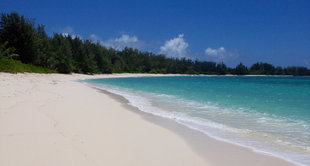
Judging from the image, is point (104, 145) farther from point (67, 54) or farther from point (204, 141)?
point (67, 54)

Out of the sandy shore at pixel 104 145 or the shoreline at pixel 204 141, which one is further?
the shoreline at pixel 204 141

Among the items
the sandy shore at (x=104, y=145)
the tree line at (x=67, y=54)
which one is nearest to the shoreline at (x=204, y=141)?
the sandy shore at (x=104, y=145)

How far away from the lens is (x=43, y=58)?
40.9 m

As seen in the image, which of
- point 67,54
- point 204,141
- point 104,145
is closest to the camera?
point 104,145

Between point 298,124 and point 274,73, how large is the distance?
181m

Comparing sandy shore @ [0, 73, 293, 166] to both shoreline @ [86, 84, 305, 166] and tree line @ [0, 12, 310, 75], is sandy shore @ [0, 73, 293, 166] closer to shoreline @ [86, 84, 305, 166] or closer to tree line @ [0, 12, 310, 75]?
shoreline @ [86, 84, 305, 166]

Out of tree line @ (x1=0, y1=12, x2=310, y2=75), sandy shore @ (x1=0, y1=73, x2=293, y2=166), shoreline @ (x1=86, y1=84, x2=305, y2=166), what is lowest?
shoreline @ (x1=86, y1=84, x2=305, y2=166)

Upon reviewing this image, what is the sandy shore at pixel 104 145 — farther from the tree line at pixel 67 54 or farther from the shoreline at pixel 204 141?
the tree line at pixel 67 54

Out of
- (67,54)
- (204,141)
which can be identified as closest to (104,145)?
(204,141)

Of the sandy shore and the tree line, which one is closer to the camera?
the sandy shore

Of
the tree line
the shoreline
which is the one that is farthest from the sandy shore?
the tree line

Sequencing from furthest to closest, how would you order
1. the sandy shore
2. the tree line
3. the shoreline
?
1. the tree line
2. the shoreline
3. the sandy shore

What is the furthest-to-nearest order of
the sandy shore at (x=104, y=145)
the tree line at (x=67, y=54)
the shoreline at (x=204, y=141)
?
the tree line at (x=67, y=54)
the shoreline at (x=204, y=141)
the sandy shore at (x=104, y=145)

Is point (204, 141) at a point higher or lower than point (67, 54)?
lower
